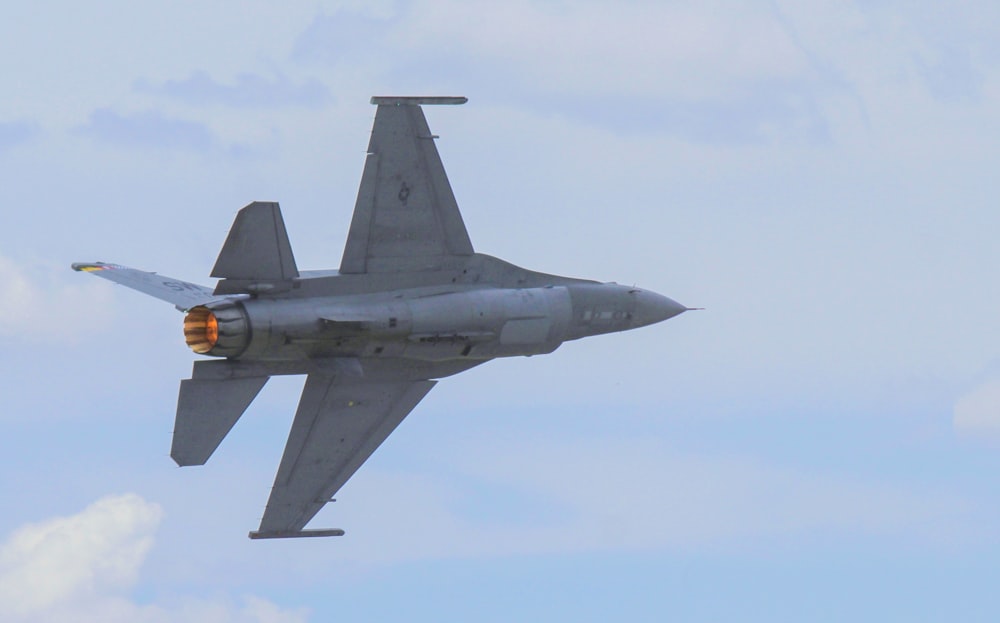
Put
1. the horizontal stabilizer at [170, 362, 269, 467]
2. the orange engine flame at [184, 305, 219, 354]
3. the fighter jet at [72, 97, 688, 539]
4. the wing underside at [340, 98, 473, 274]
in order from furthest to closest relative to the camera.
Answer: the wing underside at [340, 98, 473, 274]
the horizontal stabilizer at [170, 362, 269, 467]
the fighter jet at [72, 97, 688, 539]
the orange engine flame at [184, 305, 219, 354]

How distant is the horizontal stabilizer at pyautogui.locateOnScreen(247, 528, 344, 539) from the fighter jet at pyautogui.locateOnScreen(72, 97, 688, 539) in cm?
3

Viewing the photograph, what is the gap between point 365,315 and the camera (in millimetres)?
36406

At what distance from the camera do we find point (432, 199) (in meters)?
37.9

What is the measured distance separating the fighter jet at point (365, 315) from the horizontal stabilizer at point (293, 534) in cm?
3

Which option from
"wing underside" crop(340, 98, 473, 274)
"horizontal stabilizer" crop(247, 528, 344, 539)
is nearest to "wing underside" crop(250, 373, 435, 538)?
"horizontal stabilizer" crop(247, 528, 344, 539)

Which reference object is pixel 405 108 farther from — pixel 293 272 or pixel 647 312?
pixel 647 312

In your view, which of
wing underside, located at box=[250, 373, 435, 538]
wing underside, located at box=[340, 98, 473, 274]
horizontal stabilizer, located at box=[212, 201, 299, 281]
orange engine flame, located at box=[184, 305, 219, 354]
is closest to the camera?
horizontal stabilizer, located at box=[212, 201, 299, 281]

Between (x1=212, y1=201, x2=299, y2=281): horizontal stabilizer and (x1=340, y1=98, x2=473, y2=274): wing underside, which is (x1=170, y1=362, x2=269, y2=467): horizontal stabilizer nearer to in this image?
(x1=212, y1=201, x2=299, y2=281): horizontal stabilizer

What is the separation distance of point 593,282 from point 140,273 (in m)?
8.51

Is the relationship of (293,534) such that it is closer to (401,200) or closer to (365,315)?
(365,315)

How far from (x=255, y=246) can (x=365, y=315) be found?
2.46 m

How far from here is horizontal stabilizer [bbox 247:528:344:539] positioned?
39312 millimetres

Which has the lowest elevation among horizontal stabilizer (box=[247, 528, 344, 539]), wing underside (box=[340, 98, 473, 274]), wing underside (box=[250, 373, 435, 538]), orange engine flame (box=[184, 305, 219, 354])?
horizontal stabilizer (box=[247, 528, 344, 539])

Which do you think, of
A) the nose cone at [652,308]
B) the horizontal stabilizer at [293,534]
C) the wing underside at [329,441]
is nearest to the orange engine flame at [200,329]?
the wing underside at [329,441]
